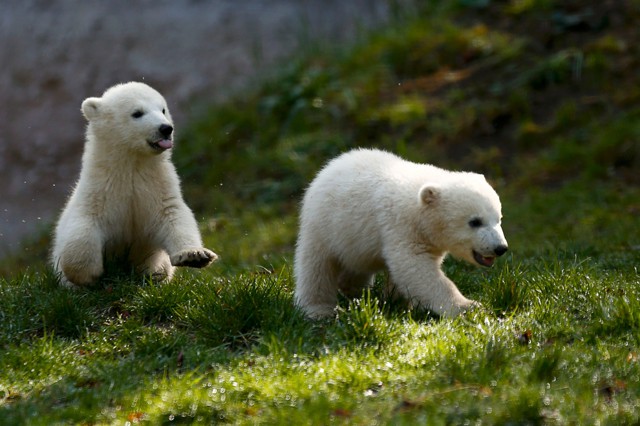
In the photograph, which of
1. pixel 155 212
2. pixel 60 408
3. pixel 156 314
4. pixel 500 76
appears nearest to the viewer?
pixel 60 408

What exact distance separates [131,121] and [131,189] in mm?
525

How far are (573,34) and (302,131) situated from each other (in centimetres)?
432

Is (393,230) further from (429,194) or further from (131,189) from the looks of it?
(131,189)

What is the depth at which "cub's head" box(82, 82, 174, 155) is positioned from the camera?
7.54 m

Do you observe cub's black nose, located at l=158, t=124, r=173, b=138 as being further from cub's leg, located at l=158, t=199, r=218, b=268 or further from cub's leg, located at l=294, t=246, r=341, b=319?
cub's leg, located at l=294, t=246, r=341, b=319

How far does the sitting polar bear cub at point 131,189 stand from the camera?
747cm

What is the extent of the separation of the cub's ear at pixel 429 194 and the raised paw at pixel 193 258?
1.57m


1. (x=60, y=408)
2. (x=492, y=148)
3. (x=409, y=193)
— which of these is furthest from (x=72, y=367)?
(x=492, y=148)

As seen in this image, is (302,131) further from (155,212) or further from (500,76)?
(155,212)

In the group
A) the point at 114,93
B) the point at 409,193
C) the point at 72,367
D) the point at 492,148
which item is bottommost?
the point at 492,148

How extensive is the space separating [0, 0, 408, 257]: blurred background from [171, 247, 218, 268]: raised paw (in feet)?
33.3

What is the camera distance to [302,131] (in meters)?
15.0

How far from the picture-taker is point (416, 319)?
21.0 ft

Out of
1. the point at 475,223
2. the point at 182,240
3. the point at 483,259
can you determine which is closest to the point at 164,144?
the point at 182,240
